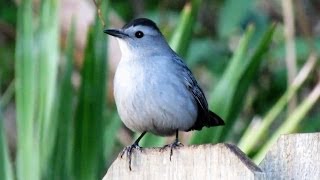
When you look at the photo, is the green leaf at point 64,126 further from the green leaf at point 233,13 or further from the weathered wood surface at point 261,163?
the weathered wood surface at point 261,163

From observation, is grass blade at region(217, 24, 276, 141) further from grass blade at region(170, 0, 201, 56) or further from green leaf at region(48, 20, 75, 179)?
green leaf at region(48, 20, 75, 179)

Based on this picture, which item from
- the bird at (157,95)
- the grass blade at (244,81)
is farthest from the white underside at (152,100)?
the grass blade at (244,81)

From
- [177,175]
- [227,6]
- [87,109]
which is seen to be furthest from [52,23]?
[177,175]

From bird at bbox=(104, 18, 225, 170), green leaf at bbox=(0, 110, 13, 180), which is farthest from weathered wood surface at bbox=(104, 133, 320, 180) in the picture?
green leaf at bbox=(0, 110, 13, 180)

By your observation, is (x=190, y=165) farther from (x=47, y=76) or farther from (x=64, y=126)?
(x=47, y=76)

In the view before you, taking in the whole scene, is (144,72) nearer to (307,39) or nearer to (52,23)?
(52,23)

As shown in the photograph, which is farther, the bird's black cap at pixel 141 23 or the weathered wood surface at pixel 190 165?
the bird's black cap at pixel 141 23
